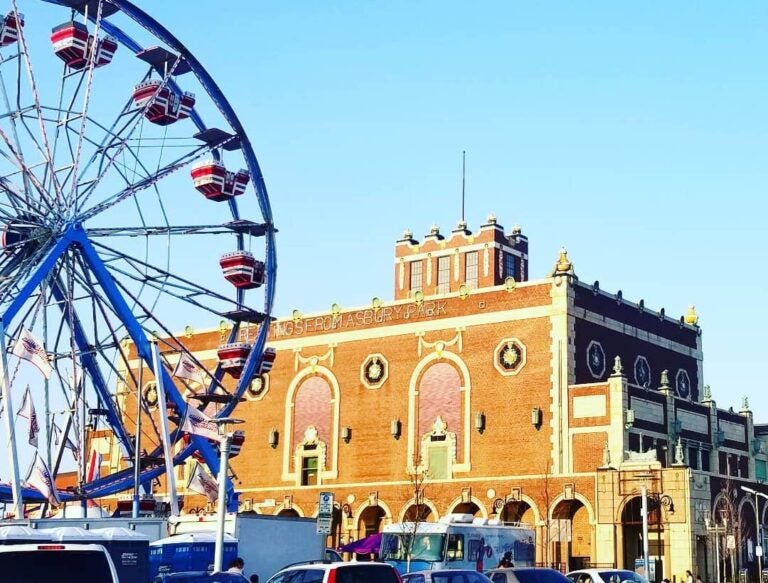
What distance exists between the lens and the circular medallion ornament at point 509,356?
65750 millimetres

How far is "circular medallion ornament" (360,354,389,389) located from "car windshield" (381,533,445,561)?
91.1 ft

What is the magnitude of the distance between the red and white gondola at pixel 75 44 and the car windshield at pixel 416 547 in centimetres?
2216

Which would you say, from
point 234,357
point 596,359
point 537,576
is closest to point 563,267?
point 596,359

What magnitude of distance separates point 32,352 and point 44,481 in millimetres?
4817

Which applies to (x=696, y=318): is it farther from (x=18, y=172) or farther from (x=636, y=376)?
(x=18, y=172)

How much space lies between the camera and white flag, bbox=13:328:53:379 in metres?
43.7

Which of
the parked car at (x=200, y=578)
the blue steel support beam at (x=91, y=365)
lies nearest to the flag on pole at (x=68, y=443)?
the blue steel support beam at (x=91, y=365)

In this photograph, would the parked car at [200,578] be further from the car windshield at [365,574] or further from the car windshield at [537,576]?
the car windshield at [537,576]

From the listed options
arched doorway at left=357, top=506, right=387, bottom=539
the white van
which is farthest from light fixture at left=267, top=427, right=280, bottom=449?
the white van

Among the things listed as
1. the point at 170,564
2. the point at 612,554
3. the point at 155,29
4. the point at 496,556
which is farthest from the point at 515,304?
the point at 170,564

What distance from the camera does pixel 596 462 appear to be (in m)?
61.4

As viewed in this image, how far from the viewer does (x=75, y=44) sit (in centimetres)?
4706

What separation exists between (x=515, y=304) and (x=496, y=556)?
73.5 ft

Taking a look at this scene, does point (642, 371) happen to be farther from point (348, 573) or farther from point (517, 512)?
point (348, 573)
